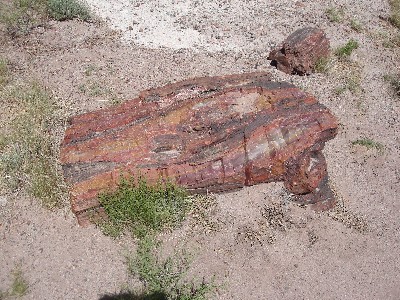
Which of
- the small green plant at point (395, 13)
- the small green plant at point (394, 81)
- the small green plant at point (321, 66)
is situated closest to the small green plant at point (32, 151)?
the small green plant at point (321, 66)

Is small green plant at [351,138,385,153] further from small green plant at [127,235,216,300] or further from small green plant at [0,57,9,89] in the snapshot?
small green plant at [0,57,9,89]

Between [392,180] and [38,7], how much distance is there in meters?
7.69

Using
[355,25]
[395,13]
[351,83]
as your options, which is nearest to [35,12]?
[351,83]

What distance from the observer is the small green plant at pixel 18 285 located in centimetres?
453

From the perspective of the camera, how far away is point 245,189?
5695 millimetres

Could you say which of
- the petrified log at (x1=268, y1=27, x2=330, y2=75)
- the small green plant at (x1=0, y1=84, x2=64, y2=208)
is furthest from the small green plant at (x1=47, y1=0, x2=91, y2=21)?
the petrified log at (x1=268, y1=27, x2=330, y2=75)

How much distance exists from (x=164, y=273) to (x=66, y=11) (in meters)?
6.27

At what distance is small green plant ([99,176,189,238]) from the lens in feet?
16.1

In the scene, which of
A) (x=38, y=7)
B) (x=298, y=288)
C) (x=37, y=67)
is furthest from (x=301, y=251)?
(x=38, y=7)

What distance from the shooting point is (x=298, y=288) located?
4.86 m

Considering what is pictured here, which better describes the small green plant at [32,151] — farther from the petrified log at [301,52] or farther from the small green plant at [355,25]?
the small green plant at [355,25]

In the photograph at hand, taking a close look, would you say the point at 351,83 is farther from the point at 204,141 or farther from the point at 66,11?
the point at 66,11

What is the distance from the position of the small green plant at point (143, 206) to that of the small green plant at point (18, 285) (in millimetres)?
1081

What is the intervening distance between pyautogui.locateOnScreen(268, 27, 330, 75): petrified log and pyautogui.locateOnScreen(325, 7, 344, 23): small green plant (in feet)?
5.56
